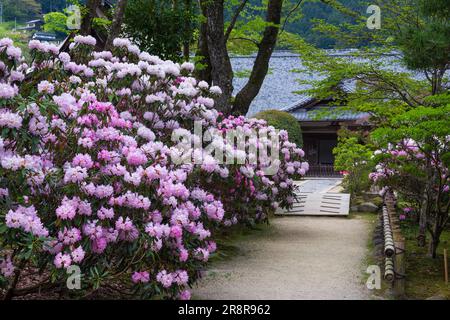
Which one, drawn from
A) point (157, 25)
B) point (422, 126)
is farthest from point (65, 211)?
point (157, 25)

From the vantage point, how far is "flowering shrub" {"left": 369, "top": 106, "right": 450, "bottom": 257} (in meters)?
6.84

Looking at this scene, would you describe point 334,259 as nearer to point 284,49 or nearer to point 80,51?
point 80,51

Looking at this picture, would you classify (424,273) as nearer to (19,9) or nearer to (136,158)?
(136,158)

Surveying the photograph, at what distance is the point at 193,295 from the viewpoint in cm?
618

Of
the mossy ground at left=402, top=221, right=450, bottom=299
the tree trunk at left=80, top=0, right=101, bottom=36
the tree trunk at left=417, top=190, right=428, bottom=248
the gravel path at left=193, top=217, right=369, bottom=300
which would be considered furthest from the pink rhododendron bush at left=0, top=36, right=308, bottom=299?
the tree trunk at left=80, top=0, right=101, bottom=36

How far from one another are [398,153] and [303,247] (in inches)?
83.7

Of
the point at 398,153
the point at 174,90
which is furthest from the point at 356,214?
the point at 174,90

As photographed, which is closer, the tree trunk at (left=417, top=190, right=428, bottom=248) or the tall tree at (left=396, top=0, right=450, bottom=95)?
the tall tree at (left=396, top=0, right=450, bottom=95)

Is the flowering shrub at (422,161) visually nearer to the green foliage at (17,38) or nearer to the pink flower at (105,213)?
the pink flower at (105,213)

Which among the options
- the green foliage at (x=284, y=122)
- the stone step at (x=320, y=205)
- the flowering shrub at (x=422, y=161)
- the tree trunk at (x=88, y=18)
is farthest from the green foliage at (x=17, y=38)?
the flowering shrub at (x=422, y=161)

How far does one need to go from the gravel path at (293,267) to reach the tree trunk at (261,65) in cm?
277

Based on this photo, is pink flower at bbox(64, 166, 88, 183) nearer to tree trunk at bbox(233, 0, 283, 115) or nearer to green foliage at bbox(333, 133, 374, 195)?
tree trunk at bbox(233, 0, 283, 115)

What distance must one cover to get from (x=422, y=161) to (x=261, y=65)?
4693mm

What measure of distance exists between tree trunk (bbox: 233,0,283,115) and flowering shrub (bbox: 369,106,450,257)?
10.8ft
